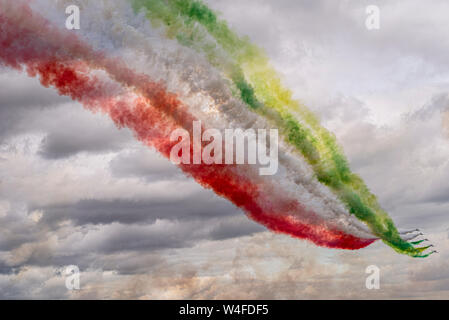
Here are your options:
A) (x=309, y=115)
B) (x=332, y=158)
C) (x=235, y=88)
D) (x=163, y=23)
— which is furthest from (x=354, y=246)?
(x=163, y=23)

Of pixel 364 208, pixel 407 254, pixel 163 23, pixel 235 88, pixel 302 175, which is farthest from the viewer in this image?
pixel 407 254

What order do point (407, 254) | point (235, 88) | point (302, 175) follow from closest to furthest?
point (235, 88) → point (302, 175) → point (407, 254)

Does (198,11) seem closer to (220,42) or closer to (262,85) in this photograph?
(220,42)

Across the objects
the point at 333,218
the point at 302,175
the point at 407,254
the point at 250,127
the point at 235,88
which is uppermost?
the point at 235,88

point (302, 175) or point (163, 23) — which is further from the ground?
point (163, 23)

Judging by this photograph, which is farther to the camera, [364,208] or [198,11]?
[364,208]

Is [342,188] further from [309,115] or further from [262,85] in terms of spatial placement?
[262,85]
